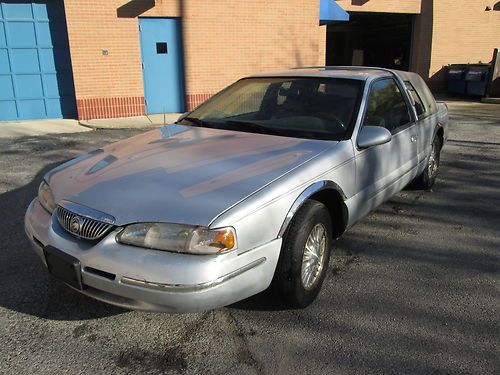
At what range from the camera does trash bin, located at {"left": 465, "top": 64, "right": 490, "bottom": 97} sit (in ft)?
50.3

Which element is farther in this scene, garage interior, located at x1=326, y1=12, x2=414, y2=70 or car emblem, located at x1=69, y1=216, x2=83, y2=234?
garage interior, located at x1=326, y1=12, x2=414, y2=70

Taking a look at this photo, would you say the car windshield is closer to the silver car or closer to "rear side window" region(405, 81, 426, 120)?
the silver car

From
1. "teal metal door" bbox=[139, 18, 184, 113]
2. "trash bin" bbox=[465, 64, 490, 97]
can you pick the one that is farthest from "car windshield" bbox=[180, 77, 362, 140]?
"trash bin" bbox=[465, 64, 490, 97]

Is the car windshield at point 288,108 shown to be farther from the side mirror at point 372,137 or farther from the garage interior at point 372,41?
the garage interior at point 372,41

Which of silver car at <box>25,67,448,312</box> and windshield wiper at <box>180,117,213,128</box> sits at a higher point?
windshield wiper at <box>180,117,213,128</box>

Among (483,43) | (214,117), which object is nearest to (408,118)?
(214,117)

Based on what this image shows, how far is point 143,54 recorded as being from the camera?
1166 cm

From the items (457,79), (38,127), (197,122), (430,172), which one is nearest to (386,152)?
(197,122)

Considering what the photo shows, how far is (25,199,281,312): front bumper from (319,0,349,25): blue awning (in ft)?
39.7

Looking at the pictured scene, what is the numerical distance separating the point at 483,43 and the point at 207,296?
19.6 meters

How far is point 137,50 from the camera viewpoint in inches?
452

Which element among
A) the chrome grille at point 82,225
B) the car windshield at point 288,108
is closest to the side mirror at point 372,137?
the car windshield at point 288,108

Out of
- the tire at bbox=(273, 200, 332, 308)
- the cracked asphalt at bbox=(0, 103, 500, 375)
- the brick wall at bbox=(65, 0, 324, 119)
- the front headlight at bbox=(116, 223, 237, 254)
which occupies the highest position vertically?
the brick wall at bbox=(65, 0, 324, 119)

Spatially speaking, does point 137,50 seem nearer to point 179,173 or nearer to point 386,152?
point 386,152
